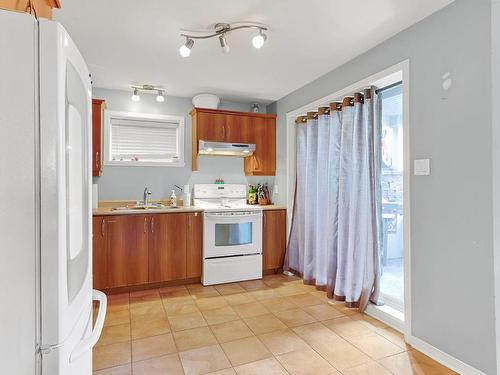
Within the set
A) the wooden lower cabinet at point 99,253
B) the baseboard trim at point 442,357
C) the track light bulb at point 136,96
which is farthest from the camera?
the track light bulb at point 136,96

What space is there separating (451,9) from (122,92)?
11.6 feet

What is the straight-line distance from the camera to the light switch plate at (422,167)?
2111 mm

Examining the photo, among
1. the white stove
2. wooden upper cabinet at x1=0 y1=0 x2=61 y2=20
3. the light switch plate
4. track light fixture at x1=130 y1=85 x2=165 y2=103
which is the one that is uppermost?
track light fixture at x1=130 y1=85 x2=165 y2=103

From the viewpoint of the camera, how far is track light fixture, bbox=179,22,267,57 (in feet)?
7.32

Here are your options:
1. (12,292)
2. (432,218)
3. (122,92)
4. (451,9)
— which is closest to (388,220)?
(432,218)

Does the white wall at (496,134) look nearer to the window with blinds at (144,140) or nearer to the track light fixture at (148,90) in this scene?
Answer: the track light fixture at (148,90)

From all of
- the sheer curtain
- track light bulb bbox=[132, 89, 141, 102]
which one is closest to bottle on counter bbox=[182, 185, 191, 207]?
track light bulb bbox=[132, 89, 141, 102]

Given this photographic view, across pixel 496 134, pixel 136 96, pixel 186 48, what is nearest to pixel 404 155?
pixel 496 134

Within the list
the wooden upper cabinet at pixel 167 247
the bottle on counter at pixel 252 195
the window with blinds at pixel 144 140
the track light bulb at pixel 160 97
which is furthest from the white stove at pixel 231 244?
the track light bulb at pixel 160 97

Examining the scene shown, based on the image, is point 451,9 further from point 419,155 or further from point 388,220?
point 388,220

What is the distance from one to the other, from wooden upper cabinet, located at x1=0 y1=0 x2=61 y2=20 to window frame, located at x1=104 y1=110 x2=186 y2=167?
7.15 feet

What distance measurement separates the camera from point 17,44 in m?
0.80

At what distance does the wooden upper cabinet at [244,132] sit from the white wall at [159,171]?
0.15m

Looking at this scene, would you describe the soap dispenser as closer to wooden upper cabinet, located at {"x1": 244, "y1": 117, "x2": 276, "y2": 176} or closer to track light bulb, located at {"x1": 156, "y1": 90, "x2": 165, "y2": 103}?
wooden upper cabinet, located at {"x1": 244, "y1": 117, "x2": 276, "y2": 176}
